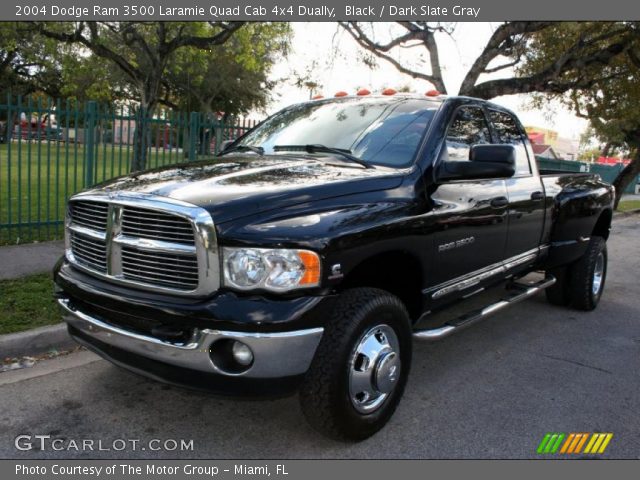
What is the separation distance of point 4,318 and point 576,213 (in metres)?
5.08

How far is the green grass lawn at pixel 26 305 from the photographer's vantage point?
14.4 feet

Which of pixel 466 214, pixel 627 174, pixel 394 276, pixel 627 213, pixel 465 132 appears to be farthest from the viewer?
pixel 627 174

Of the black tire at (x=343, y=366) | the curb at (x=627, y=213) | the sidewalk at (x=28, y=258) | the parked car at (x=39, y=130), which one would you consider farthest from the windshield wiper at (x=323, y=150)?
the curb at (x=627, y=213)

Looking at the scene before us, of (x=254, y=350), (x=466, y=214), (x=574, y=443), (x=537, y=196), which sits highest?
(x=537, y=196)

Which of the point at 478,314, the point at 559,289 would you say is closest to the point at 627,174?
the point at 559,289

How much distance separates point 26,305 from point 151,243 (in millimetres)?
2626

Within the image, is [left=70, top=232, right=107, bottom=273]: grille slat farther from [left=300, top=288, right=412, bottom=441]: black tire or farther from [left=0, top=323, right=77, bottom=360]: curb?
[left=300, top=288, right=412, bottom=441]: black tire

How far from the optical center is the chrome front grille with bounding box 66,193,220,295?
103 inches

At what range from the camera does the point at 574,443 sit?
10.6 feet

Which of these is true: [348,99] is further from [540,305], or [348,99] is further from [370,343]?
[540,305]

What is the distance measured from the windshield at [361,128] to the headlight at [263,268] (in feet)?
4.06

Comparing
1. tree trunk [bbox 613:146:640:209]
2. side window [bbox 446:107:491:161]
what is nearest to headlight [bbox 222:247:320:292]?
side window [bbox 446:107:491:161]

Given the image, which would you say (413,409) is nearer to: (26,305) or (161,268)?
(161,268)

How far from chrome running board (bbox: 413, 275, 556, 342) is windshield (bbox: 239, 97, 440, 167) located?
1046 millimetres
